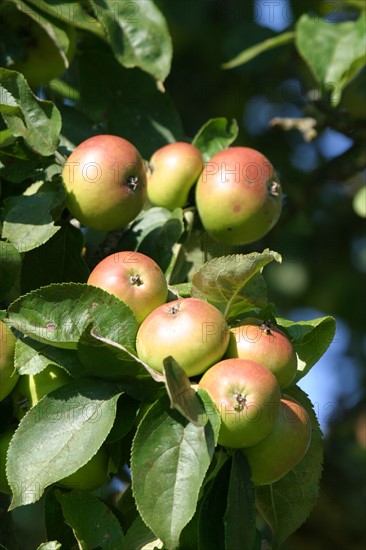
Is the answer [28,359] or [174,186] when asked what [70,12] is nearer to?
[174,186]

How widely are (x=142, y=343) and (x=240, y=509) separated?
0.79 feet

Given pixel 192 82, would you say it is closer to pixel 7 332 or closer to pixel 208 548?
pixel 7 332

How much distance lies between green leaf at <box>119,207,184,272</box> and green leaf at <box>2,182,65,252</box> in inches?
6.5

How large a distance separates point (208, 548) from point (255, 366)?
235mm

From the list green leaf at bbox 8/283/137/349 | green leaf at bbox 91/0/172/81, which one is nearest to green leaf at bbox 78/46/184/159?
green leaf at bbox 91/0/172/81

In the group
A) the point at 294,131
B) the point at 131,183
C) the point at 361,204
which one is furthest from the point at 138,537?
the point at 294,131

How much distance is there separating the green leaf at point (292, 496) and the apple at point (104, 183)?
0.37 m

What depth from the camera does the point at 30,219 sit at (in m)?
1.41

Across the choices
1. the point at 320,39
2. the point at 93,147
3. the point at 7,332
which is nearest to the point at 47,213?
the point at 93,147

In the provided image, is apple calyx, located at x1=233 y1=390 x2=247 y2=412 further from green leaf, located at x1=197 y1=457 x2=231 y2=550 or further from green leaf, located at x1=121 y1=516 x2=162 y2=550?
green leaf, located at x1=121 y1=516 x2=162 y2=550

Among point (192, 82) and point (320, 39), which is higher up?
point (320, 39)

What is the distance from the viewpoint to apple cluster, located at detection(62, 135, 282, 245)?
1.41 m

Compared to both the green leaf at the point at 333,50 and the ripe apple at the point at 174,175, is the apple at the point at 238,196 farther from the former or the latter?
the green leaf at the point at 333,50

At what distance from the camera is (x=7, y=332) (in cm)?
125
